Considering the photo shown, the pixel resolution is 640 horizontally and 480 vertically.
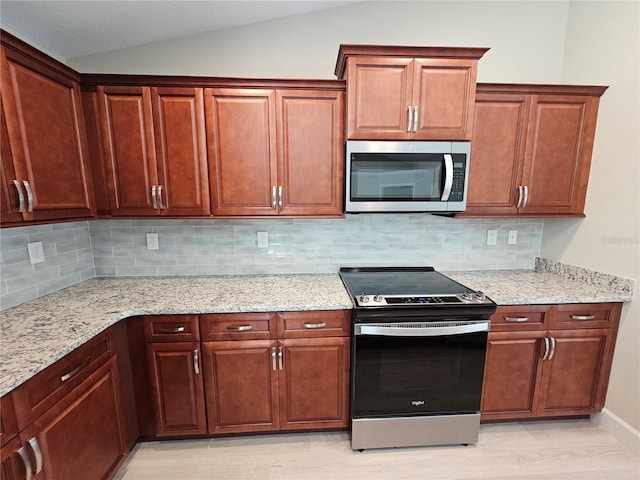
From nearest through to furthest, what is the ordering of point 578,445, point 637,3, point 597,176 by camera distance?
point 637,3, point 578,445, point 597,176

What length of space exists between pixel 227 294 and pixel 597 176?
101 inches

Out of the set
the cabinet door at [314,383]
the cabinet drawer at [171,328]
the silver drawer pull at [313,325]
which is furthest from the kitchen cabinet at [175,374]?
the silver drawer pull at [313,325]

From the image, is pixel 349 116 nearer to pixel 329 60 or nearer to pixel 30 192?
pixel 329 60

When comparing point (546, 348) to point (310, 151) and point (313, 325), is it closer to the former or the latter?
point (313, 325)

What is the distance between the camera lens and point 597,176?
1961 mm

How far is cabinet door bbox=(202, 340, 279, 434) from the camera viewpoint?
1716 mm

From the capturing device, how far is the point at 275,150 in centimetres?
185

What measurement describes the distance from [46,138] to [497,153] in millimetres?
2621

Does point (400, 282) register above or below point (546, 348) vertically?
above

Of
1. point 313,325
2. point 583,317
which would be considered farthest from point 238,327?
point 583,317

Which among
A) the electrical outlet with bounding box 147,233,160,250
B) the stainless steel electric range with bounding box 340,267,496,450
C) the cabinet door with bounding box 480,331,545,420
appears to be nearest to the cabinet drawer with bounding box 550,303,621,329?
the cabinet door with bounding box 480,331,545,420

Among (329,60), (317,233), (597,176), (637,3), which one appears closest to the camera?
(637,3)

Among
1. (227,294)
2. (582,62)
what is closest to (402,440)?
(227,294)

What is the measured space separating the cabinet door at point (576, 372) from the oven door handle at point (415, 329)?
68 centimetres
